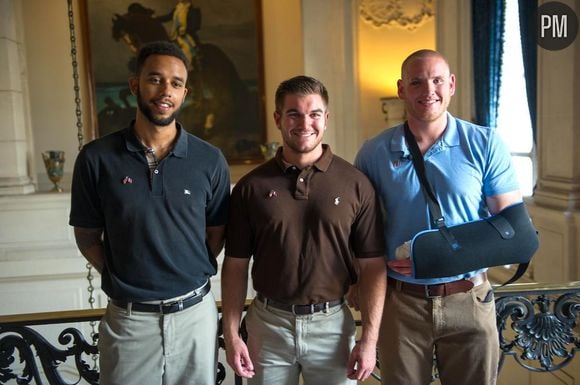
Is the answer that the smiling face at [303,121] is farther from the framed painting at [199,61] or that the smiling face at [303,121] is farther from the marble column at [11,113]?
the framed painting at [199,61]

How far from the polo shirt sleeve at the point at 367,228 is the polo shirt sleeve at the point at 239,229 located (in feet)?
1.32

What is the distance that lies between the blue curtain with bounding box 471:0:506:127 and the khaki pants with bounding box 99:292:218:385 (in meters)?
5.53

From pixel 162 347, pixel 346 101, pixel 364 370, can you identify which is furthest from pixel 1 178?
pixel 364 370

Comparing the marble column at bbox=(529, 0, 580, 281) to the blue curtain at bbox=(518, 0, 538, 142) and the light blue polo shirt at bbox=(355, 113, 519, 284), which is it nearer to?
the blue curtain at bbox=(518, 0, 538, 142)

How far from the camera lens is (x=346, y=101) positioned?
7.99 m

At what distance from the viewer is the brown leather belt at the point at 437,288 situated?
2.11 meters

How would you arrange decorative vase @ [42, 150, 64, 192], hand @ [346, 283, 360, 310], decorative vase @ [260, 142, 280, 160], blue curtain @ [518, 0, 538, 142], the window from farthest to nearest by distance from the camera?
decorative vase @ [260, 142, 280, 160] → decorative vase @ [42, 150, 64, 192] → the window → blue curtain @ [518, 0, 538, 142] → hand @ [346, 283, 360, 310]

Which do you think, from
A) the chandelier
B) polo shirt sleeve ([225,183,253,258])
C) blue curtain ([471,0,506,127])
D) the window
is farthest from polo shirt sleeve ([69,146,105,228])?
the chandelier

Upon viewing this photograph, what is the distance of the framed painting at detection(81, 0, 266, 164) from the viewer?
796cm

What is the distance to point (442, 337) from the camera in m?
2.13

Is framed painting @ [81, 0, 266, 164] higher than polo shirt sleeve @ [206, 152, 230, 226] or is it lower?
higher

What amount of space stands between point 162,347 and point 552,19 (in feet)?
15.0

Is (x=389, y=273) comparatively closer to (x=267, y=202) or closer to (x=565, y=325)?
(x=267, y=202)

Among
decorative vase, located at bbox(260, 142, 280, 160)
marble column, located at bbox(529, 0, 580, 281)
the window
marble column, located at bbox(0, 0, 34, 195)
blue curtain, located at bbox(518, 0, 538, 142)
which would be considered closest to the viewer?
marble column, located at bbox(529, 0, 580, 281)
